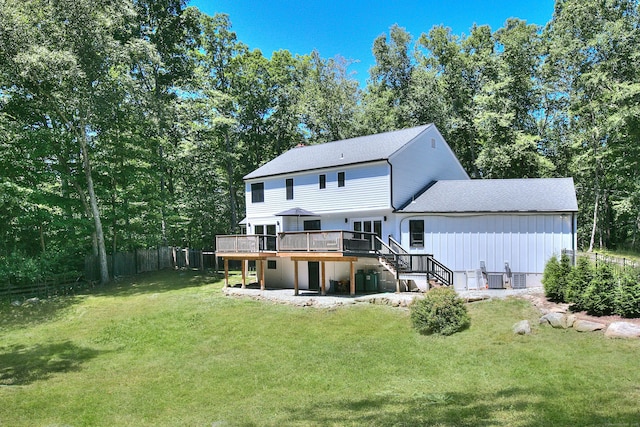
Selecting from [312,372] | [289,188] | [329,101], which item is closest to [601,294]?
[312,372]

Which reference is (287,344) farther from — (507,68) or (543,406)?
(507,68)

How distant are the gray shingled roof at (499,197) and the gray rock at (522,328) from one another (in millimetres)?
7510

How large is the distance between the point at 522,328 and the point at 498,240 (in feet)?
25.1

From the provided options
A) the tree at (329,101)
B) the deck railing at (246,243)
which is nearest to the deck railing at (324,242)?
the deck railing at (246,243)

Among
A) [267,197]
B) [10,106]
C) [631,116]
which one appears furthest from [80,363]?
[631,116]

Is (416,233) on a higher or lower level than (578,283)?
higher

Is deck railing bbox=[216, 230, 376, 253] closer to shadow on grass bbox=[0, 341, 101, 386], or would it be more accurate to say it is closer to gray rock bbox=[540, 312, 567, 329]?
gray rock bbox=[540, 312, 567, 329]

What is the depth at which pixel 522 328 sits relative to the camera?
36.8 feet

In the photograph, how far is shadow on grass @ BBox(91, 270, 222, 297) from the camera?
22797 mm

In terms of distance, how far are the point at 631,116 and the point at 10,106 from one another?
38.5 meters

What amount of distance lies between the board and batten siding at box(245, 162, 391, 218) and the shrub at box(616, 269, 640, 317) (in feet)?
33.9

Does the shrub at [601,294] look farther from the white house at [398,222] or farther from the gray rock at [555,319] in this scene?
the white house at [398,222]

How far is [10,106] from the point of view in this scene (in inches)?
947

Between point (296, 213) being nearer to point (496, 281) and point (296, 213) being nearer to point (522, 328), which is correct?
point (496, 281)
